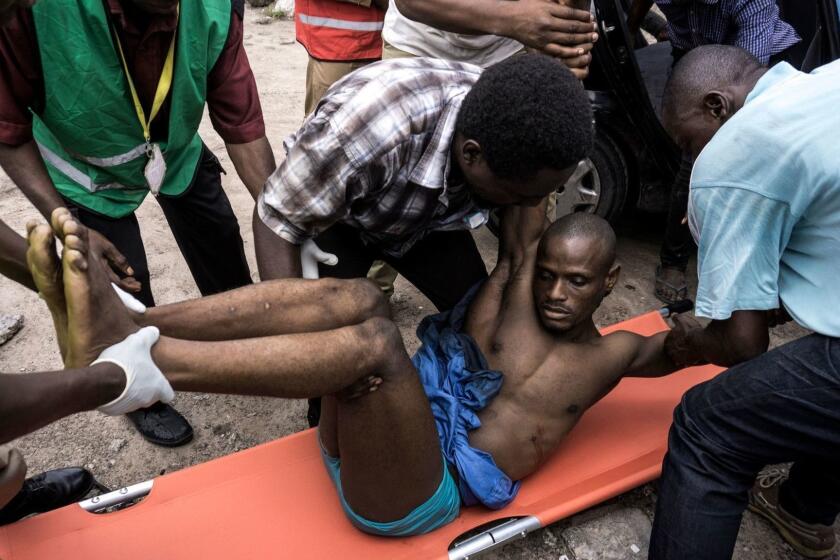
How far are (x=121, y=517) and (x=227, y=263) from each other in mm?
1109

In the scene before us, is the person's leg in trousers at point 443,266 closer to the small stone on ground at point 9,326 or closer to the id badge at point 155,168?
the id badge at point 155,168

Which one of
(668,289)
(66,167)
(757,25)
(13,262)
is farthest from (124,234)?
(757,25)

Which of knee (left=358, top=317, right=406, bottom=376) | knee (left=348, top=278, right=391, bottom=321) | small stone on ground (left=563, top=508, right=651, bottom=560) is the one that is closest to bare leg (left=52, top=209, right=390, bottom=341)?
knee (left=348, top=278, right=391, bottom=321)

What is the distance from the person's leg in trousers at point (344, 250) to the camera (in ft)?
7.18

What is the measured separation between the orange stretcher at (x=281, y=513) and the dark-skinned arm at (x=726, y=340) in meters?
0.46

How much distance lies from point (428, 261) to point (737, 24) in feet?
6.10

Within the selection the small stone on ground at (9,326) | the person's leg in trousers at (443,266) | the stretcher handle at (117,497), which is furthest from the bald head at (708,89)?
the small stone on ground at (9,326)

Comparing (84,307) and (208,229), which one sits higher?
(84,307)

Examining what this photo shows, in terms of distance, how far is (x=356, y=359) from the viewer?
1.53 m

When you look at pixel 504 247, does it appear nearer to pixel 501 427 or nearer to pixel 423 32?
pixel 501 427

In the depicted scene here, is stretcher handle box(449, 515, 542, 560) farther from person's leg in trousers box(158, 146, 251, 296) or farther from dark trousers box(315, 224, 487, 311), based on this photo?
person's leg in trousers box(158, 146, 251, 296)

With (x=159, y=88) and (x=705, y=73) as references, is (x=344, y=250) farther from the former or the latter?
(x=705, y=73)

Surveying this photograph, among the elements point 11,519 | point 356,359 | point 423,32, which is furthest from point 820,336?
point 11,519

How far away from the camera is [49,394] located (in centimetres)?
118
